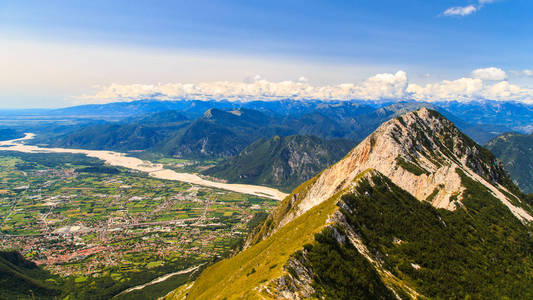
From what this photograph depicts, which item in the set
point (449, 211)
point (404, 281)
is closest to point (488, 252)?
point (449, 211)

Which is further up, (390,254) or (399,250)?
(399,250)

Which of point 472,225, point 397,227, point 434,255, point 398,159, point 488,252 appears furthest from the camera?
point 398,159

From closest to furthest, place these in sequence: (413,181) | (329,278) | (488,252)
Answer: (329,278) < (488,252) < (413,181)

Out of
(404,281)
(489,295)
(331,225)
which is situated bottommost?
(489,295)

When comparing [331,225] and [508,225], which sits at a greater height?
[331,225]

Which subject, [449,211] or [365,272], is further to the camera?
[449,211]

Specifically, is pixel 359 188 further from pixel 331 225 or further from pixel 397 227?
pixel 331 225

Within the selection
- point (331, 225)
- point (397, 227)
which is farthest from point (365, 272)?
point (397, 227)

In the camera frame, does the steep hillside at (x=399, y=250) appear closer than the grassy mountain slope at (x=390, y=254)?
No

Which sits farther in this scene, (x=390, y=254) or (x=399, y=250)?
(x=399, y=250)

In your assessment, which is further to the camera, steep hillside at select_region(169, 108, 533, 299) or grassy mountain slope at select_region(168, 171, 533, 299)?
steep hillside at select_region(169, 108, 533, 299)
